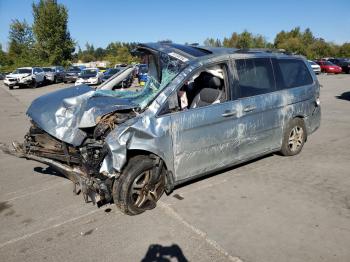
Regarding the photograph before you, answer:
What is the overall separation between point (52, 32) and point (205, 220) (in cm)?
4675

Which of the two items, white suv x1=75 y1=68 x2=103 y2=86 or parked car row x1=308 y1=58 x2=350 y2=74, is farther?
parked car row x1=308 y1=58 x2=350 y2=74

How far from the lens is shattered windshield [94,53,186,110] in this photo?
4.44 m

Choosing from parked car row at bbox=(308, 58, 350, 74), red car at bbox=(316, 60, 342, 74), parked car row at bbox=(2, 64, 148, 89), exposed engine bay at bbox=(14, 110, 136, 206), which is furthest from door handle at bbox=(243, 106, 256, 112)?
red car at bbox=(316, 60, 342, 74)

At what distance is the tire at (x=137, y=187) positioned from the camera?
154 inches

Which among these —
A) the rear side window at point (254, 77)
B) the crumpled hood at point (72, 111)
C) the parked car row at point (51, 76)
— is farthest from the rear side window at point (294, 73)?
the parked car row at point (51, 76)

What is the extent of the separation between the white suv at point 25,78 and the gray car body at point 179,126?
2603 cm

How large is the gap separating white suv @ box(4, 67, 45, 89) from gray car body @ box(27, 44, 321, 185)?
26.0m

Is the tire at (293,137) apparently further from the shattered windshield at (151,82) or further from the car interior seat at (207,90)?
the shattered windshield at (151,82)

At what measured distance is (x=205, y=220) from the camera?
395 centimetres

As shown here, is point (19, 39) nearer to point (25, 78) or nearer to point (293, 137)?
point (25, 78)

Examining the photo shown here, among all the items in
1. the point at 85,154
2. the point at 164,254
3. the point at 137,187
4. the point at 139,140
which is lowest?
the point at 164,254

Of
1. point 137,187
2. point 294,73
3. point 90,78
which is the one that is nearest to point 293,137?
point 294,73

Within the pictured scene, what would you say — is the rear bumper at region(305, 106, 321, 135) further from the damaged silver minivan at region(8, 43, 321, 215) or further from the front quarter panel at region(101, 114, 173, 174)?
the front quarter panel at region(101, 114, 173, 174)

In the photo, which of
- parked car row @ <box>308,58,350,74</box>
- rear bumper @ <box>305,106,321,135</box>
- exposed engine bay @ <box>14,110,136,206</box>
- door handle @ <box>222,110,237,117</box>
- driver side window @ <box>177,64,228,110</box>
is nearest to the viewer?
exposed engine bay @ <box>14,110,136,206</box>
